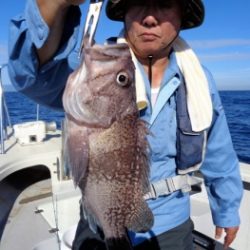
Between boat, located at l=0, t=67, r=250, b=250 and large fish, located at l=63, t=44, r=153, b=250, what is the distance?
1.63 metres

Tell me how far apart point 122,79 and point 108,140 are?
0.93ft

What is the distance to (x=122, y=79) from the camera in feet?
5.41

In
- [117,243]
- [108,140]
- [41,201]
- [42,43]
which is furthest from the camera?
[41,201]

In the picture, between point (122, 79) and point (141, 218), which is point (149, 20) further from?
point (141, 218)

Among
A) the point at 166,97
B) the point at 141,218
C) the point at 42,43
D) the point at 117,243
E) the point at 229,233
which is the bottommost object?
the point at 229,233

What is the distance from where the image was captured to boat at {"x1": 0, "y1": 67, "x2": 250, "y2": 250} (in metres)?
3.97

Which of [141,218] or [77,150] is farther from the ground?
[77,150]

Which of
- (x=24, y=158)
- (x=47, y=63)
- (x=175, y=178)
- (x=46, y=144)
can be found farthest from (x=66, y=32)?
(x=46, y=144)

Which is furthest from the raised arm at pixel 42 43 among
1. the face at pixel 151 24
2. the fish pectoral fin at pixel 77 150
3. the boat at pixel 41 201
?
the boat at pixel 41 201

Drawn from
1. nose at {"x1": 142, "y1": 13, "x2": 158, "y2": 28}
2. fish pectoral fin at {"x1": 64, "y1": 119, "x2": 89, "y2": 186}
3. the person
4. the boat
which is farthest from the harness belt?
the boat

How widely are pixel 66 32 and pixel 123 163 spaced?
0.64m

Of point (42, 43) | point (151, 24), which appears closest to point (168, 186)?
point (151, 24)

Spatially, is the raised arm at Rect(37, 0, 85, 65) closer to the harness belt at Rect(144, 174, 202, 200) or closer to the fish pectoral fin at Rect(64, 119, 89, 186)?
the fish pectoral fin at Rect(64, 119, 89, 186)

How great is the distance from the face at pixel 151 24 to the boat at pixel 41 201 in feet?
5.51
